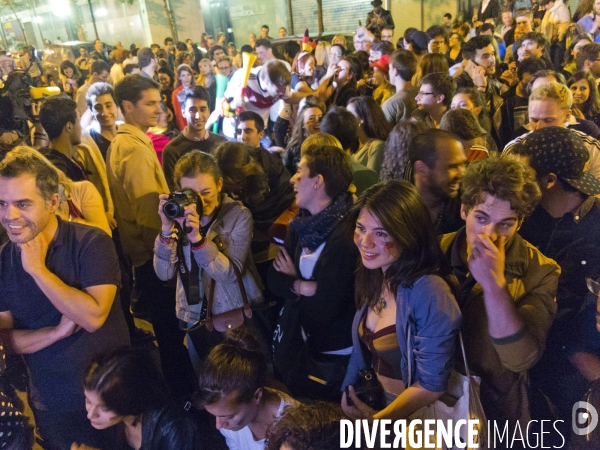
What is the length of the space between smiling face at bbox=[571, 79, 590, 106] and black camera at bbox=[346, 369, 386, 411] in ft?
10.2

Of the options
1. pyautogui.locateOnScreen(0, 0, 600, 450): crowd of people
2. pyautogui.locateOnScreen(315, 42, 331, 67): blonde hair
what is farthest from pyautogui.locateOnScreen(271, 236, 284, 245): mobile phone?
pyautogui.locateOnScreen(315, 42, 331, 67): blonde hair

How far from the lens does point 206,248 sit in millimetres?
1952

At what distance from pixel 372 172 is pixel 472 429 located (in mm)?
1674

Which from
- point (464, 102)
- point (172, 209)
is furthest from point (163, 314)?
point (464, 102)

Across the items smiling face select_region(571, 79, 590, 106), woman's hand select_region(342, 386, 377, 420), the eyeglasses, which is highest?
smiling face select_region(571, 79, 590, 106)

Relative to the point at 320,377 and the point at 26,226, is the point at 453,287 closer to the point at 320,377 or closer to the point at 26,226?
the point at 320,377

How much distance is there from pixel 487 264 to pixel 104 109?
116 inches

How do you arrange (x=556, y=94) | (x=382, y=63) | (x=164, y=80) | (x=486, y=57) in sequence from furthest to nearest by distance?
1. (x=164, y=80)
2. (x=382, y=63)
3. (x=486, y=57)
4. (x=556, y=94)

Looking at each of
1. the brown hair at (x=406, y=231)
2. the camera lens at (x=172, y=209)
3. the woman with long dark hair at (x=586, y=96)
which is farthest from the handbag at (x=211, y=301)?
the woman with long dark hair at (x=586, y=96)

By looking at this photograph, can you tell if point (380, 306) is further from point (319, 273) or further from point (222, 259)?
point (222, 259)

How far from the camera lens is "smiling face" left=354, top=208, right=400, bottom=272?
1514 mm

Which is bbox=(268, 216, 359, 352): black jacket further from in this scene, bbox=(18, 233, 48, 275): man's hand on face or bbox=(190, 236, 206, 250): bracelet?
bbox=(18, 233, 48, 275): man's hand on face

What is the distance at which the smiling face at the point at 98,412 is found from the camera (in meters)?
1.70

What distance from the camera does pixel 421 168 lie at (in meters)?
2.15
